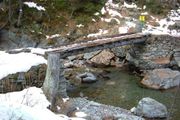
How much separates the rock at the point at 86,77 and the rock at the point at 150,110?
512cm

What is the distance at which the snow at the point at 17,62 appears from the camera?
15.3 meters

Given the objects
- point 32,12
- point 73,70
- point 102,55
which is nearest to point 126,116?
point 73,70

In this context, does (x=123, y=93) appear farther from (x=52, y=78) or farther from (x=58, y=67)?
(x=52, y=78)

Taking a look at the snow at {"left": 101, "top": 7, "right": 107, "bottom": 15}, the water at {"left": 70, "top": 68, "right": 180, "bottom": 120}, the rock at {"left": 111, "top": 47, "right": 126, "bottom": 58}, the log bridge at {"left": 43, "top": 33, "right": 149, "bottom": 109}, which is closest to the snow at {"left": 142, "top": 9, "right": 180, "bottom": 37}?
the rock at {"left": 111, "top": 47, "right": 126, "bottom": 58}

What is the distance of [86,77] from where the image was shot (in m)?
20.8

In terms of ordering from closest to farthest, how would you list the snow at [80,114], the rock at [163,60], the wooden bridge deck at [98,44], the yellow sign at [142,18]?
1. the snow at [80,114]
2. the wooden bridge deck at [98,44]
3. the rock at [163,60]
4. the yellow sign at [142,18]

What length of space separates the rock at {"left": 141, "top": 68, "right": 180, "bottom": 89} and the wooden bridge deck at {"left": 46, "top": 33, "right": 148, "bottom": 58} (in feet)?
7.94

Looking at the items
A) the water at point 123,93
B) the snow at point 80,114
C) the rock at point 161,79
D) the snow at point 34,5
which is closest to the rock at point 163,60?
the rock at point 161,79

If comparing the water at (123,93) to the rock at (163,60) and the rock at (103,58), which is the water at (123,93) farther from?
the rock at (163,60)

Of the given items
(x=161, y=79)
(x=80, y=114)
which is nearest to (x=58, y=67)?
(x=80, y=114)

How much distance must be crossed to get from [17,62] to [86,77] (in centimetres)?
580

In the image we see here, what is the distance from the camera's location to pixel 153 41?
23.8 m

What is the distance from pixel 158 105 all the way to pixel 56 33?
11.9m

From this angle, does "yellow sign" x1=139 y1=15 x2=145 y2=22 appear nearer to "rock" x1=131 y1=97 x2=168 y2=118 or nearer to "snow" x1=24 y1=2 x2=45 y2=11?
"snow" x1=24 y1=2 x2=45 y2=11
